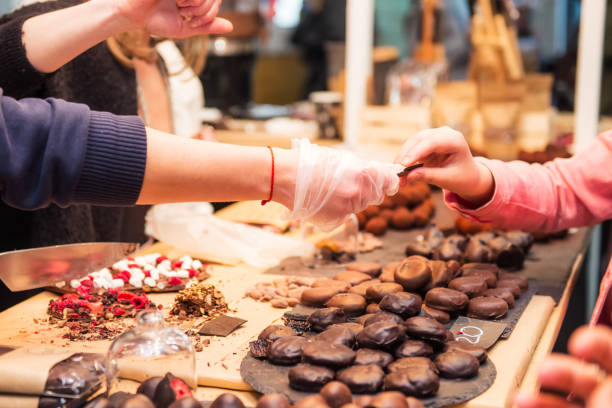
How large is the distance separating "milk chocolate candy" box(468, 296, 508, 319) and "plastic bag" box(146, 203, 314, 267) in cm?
57

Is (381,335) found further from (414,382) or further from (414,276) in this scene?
(414,276)

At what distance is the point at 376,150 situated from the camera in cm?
302


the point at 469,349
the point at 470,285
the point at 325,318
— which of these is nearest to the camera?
the point at 469,349

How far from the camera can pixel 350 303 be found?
1.30 m

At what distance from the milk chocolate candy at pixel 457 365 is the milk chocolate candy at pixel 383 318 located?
11 cm

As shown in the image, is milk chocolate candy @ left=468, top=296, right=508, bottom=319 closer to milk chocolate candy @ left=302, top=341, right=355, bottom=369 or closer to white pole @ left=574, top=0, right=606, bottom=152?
milk chocolate candy @ left=302, top=341, right=355, bottom=369

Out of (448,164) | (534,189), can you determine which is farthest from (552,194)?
(448,164)

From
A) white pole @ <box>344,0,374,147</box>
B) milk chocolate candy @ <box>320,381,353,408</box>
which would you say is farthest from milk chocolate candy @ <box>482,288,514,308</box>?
white pole @ <box>344,0,374,147</box>

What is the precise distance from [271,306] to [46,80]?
32.5 inches

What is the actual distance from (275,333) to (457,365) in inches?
12.6

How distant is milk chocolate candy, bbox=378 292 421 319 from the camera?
121 centimetres

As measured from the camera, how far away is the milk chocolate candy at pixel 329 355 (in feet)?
3.34

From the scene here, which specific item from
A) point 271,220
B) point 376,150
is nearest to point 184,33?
point 271,220

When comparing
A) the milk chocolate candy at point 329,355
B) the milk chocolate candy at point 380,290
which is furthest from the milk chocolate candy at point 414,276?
the milk chocolate candy at point 329,355
